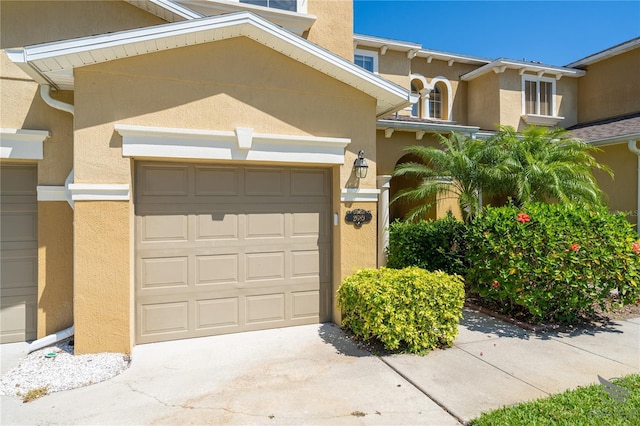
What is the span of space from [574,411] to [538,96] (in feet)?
50.5

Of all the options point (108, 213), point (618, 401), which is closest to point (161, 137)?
point (108, 213)

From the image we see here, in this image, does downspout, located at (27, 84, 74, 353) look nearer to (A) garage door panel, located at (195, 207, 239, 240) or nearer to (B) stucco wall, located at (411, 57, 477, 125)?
(A) garage door panel, located at (195, 207, 239, 240)

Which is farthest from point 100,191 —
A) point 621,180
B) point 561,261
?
point 621,180

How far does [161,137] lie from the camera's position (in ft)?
17.5

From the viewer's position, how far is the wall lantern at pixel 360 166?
6.23 metres

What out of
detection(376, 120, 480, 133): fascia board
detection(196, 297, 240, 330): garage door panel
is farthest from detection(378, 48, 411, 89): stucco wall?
detection(196, 297, 240, 330): garage door panel

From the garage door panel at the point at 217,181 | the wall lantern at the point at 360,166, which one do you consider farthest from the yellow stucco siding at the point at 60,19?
the wall lantern at the point at 360,166

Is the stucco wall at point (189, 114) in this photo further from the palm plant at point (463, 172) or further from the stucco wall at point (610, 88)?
the stucco wall at point (610, 88)

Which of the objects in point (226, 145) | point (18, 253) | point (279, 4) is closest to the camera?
point (226, 145)

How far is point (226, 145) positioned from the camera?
5.64 m

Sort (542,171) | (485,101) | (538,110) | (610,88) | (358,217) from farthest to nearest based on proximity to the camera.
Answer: (538,110)
(485,101)
(610,88)
(542,171)
(358,217)

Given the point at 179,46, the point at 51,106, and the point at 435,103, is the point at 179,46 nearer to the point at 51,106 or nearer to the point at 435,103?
the point at 51,106

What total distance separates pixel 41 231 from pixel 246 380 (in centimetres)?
380

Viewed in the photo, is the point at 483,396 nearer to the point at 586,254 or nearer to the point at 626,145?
the point at 586,254
